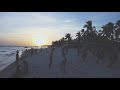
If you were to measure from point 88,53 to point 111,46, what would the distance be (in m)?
1.78

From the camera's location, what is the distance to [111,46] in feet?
26.0
